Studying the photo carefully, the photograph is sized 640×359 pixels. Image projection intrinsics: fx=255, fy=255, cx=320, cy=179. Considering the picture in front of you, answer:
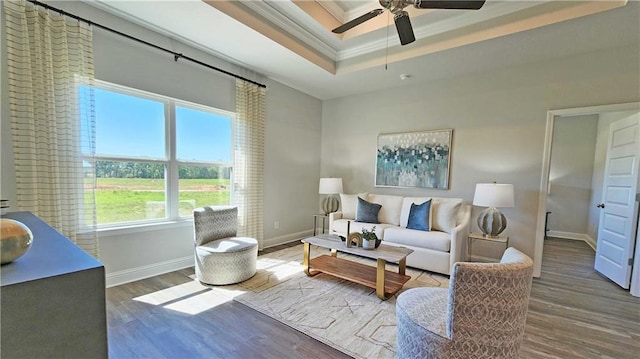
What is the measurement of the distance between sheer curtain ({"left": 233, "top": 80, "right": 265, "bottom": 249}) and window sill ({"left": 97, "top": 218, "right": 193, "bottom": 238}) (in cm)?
79

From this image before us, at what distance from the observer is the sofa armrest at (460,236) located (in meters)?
3.15

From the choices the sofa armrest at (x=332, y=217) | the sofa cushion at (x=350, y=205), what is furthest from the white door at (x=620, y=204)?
the sofa armrest at (x=332, y=217)

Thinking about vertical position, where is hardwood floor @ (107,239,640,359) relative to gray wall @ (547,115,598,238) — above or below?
below

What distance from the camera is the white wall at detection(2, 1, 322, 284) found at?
2646 millimetres

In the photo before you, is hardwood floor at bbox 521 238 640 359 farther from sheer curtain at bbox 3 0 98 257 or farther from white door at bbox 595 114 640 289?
sheer curtain at bbox 3 0 98 257

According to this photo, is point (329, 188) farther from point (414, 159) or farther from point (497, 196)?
point (497, 196)

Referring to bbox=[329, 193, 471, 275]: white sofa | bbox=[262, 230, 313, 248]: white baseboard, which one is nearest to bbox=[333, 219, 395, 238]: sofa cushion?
bbox=[329, 193, 471, 275]: white sofa

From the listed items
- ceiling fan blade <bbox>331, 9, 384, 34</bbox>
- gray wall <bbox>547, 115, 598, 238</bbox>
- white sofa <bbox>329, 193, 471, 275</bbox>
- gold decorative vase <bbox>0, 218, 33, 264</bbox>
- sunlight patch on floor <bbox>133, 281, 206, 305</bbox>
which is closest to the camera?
gold decorative vase <bbox>0, 218, 33, 264</bbox>

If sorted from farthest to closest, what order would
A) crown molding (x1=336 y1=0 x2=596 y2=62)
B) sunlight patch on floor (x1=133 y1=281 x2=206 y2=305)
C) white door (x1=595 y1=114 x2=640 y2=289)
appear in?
1. white door (x1=595 y1=114 x2=640 y2=289)
2. crown molding (x1=336 y1=0 x2=596 y2=62)
3. sunlight patch on floor (x1=133 y1=281 x2=206 y2=305)

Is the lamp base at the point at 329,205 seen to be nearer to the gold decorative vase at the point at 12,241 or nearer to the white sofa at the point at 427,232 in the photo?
the white sofa at the point at 427,232

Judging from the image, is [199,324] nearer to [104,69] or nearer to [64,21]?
[104,69]

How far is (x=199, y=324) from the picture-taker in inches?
84.0

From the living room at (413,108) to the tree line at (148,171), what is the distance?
62 cm

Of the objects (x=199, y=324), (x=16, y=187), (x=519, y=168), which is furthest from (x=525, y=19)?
(x=16, y=187)
